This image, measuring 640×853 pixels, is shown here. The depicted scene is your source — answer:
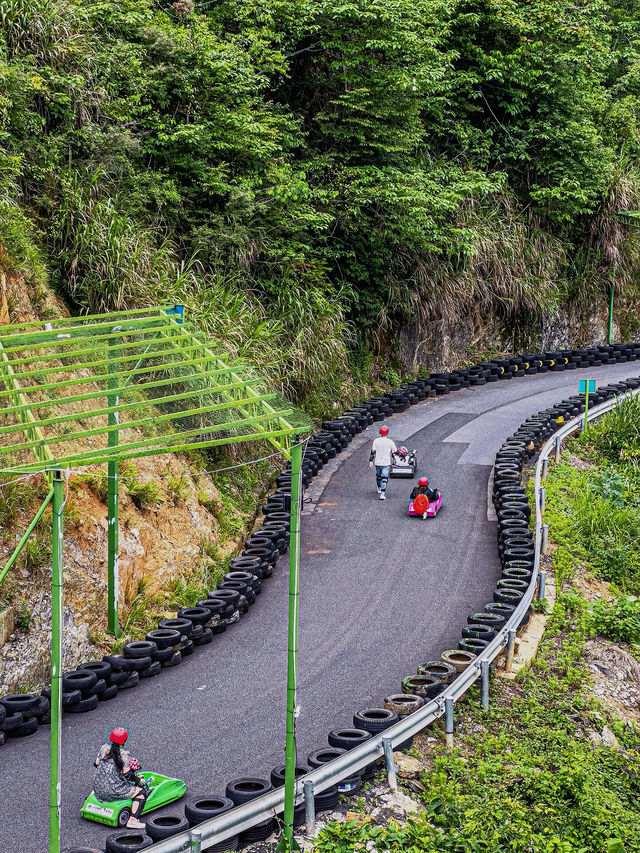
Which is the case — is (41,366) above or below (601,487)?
above

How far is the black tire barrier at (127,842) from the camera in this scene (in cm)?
747

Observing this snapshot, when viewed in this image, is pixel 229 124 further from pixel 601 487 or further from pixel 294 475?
pixel 294 475

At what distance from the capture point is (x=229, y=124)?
66.7 feet

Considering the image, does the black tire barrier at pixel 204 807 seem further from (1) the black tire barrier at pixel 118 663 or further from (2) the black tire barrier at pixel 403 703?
(1) the black tire barrier at pixel 118 663

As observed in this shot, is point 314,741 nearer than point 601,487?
Yes

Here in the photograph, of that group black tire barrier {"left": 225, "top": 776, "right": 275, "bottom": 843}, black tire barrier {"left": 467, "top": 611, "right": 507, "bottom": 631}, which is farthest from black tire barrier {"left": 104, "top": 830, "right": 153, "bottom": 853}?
black tire barrier {"left": 467, "top": 611, "right": 507, "bottom": 631}

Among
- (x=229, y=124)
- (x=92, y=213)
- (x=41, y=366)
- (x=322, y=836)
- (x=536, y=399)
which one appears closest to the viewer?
(x=322, y=836)

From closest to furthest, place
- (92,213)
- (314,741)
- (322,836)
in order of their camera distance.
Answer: (322,836) < (314,741) < (92,213)

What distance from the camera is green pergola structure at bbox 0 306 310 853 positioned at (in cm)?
761

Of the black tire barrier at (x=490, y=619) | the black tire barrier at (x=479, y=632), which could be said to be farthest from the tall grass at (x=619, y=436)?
the black tire barrier at (x=479, y=632)

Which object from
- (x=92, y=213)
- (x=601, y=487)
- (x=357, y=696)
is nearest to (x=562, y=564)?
(x=601, y=487)

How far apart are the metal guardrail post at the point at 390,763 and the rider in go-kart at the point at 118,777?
2358 millimetres

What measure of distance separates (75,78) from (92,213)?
2689 mm

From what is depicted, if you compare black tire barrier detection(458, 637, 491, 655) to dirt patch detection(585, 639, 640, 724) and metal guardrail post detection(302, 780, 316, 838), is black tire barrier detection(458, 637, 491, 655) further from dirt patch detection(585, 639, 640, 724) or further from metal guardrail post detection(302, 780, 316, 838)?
metal guardrail post detection(302, 780, 316, 838)
